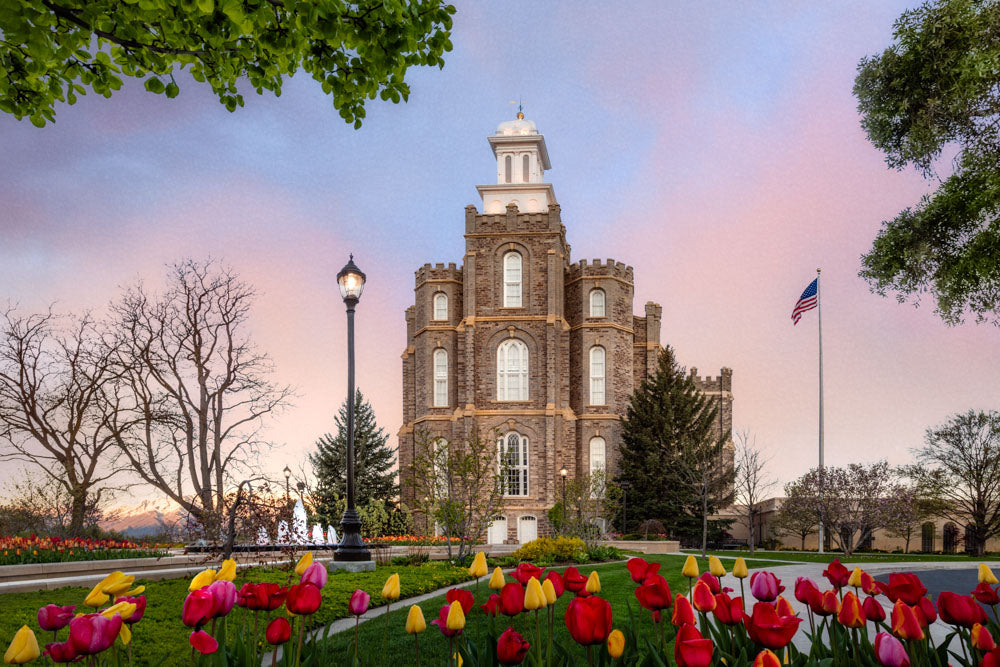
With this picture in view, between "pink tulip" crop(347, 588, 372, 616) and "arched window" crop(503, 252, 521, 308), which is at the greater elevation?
"arched window" crop(503, 252, 521, 308)

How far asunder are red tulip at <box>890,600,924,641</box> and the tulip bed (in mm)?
14374

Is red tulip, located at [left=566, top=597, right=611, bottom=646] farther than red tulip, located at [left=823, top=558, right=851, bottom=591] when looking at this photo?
No

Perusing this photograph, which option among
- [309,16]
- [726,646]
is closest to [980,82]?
[309,16]

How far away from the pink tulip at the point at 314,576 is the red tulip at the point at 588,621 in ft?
3.91

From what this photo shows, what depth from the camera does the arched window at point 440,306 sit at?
44781 mm

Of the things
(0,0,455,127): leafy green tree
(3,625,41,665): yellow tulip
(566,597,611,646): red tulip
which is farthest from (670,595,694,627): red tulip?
(0,0,455,127): leafy green tree

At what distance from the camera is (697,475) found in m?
39.3

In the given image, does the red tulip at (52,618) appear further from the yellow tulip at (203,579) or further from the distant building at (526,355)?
the distant building at (526,355)

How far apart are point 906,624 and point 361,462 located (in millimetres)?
42950

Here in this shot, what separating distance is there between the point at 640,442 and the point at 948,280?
26998 millimetres

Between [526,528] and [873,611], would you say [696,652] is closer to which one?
[873,611]

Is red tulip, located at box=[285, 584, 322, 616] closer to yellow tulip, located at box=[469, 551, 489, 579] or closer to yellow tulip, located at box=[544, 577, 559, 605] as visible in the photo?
yellow tulip, located at box=[544, 577, 559, 605]

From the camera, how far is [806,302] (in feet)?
110

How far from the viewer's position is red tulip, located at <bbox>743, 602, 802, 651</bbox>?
2.79 metres
